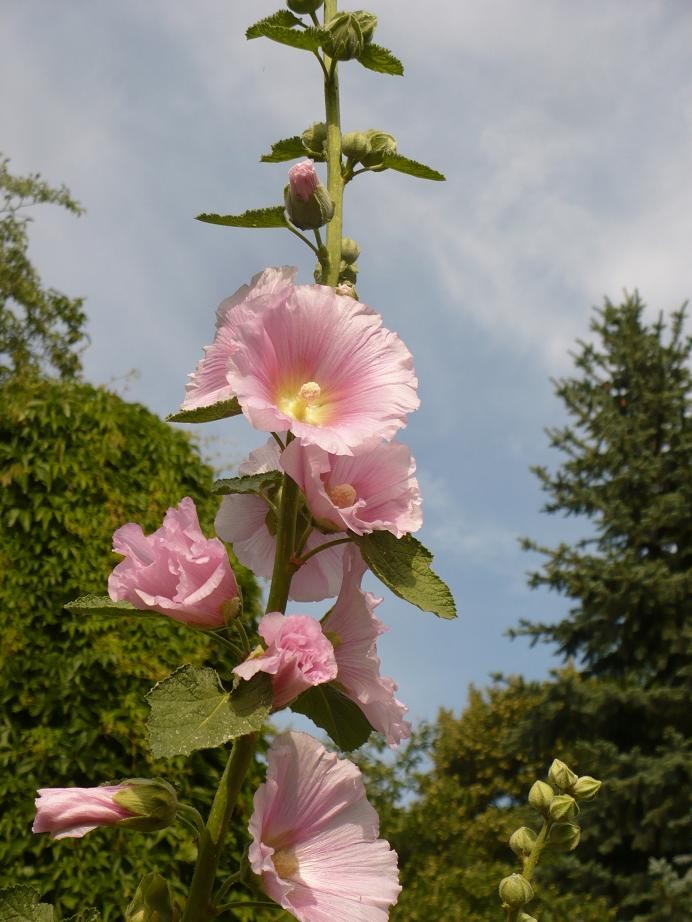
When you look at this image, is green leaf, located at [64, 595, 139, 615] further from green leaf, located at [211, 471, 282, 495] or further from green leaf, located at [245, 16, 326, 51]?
green leaf, located at [245, 16, 326, 51]

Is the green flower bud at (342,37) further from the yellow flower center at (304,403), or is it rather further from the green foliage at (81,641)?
the green foliage at (81,641)

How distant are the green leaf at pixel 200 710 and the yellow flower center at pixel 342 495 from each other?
0.68 feet

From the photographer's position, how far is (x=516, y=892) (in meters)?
1.45

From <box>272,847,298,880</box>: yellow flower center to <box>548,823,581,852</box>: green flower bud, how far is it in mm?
666

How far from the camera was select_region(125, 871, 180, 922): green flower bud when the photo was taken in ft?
3.58

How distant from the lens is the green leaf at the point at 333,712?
123cm

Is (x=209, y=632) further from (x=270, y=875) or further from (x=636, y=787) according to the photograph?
(x=636, y=787)

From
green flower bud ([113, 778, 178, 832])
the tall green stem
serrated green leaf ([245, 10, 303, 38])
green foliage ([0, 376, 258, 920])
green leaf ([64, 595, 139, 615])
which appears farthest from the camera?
green foliage ([0, 376, 258, 920])

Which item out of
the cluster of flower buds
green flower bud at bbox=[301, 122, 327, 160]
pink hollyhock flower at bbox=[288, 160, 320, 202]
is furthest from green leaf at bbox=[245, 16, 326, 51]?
the cluster of flower buds

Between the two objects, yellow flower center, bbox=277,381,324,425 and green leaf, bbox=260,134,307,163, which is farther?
green leaf, bbox=260,134,307,163

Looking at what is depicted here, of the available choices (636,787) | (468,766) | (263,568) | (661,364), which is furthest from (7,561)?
(468,766)

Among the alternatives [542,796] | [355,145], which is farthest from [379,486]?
[542,796]

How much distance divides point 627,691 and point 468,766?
27.1ft

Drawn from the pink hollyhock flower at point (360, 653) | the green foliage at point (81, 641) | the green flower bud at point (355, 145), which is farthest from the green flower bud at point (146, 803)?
the green foliage at point (81, 641)
